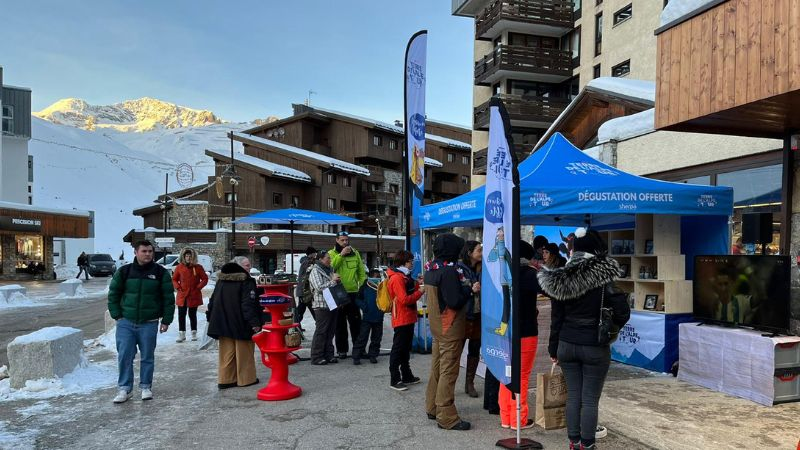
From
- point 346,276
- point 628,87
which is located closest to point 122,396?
point 346,276

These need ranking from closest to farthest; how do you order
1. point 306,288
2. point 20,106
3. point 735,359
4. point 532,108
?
point 735,359 → point 306,288 → point 532,108 → point 20,106

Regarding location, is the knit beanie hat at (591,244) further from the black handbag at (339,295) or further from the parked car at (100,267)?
the parked car at (100,267)

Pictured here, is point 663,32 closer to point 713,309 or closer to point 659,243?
point 659,243

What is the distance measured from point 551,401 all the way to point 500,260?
1575 mm

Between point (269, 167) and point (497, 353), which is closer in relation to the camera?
point (497, 353)

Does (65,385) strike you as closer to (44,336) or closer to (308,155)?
(44,336)

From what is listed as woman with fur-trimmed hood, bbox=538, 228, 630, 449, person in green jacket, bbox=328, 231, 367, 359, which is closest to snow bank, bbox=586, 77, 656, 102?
person in green jacket, bbox=328, 231, 367, 359

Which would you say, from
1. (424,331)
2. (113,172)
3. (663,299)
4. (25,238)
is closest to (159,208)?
(25,238)

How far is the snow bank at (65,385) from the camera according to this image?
638 centimetres

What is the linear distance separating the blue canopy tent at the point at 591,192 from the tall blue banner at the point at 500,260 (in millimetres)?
1811

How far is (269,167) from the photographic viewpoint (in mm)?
41062

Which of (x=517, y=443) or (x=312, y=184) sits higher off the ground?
(x=312, y=184)

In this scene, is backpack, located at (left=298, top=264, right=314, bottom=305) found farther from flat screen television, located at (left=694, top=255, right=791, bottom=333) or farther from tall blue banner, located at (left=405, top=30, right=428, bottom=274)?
flat screen television, located at (left=694, top=255, right=791, bottom=333)

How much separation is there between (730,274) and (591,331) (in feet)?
11.2
